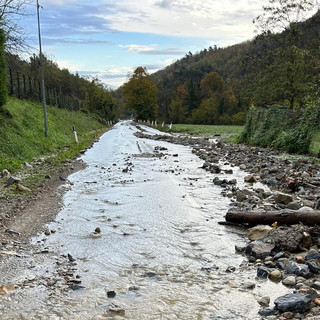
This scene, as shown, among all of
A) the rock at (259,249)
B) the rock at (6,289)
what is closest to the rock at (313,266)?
the rock at (259,249)

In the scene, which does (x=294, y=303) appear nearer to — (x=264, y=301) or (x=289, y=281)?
(x=264, y=301)

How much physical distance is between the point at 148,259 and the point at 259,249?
184 centimetres

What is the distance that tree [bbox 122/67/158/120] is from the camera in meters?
89.2

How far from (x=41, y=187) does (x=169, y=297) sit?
758 cm

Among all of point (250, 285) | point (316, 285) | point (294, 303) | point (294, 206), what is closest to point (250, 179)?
point (294, 206)

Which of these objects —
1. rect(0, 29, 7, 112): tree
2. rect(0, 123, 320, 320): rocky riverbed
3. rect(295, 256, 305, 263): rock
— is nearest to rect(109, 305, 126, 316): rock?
rect(0, 123, 320, 320): rocky riverbed

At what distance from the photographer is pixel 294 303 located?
416 centimetres

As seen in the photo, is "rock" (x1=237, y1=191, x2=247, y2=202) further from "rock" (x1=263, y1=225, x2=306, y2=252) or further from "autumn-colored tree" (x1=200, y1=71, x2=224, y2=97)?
"autumn-colored tree" (x1=200, y1=71, x2=224, y2=97)

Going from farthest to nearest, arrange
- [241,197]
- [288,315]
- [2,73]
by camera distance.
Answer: [2,73] → [241,197] → [288,315]

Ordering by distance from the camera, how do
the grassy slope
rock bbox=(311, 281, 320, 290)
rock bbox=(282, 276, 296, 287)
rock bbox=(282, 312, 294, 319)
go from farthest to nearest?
the grassy slope
rock bbox=(282, 276, 296, 287)
rock bbox=(311, 281, 320, 290)
rock bbox=(282, 312, 294, 319)

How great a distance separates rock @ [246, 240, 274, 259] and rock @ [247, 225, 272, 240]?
41 cm

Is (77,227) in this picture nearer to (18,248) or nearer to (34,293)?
(18,248)

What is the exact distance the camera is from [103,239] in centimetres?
699

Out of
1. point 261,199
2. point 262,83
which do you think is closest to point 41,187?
point 261,199
